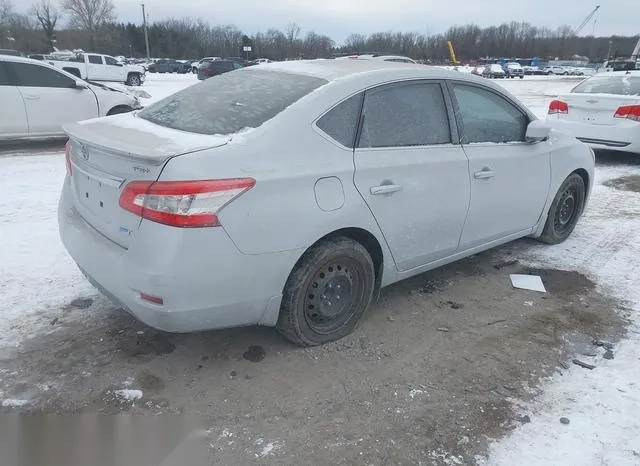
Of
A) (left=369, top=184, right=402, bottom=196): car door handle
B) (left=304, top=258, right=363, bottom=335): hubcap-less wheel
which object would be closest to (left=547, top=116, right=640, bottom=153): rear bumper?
(left=369, top=184, right=402, bottom=196): car door handle

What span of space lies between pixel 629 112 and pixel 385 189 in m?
6.82

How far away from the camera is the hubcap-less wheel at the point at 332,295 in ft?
10.3

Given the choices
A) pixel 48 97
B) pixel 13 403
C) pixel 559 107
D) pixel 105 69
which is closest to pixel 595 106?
pixel 559 107

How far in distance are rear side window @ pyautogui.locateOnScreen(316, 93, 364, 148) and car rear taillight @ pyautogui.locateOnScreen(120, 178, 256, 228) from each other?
0.73 meters

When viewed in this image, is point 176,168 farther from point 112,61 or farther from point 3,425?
point 112,61

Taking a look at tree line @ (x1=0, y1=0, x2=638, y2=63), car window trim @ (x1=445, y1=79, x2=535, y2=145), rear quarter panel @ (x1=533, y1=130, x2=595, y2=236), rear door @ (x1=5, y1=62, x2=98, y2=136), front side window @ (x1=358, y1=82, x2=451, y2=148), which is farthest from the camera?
tree line @ (x1=0, y1=0, x2=638, y2=63)

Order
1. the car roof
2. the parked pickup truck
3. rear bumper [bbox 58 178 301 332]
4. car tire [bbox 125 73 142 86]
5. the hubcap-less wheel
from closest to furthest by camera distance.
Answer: rear bumper [bbox 58 178 301 332] < the hubcap-less wheel < the car roof < the parked pickup truck < car tire [bbox 125 73 142 86]

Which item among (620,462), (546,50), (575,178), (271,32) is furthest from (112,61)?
(546,50)

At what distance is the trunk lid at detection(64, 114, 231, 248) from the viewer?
2656 millimetres

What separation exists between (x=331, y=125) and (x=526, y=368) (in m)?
1.85

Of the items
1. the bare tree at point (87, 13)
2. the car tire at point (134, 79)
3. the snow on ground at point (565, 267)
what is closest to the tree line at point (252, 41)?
the bare tree at point (87, 13)

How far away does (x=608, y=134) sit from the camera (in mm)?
8430

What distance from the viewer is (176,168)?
2.57 metres

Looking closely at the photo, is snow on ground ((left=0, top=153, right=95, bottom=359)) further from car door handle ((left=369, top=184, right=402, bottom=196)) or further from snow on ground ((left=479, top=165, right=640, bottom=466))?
snow on ground ((left=479, top=165, right=640, bottom=466))
